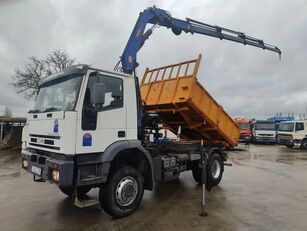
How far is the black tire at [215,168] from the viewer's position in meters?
8.59

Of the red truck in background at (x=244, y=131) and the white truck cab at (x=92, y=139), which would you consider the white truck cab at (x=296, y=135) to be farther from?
the white truck cab at (x=92, y=139)

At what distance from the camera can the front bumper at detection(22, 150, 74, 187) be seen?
198 inches

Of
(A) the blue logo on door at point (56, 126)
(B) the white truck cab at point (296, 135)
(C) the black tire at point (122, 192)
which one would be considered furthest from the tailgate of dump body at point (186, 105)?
(B) the white truck cab at point (296, 135)

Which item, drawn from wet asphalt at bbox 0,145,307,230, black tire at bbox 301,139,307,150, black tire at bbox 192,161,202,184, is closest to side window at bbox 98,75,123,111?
wet asphalt at bbox 0,145,307,230

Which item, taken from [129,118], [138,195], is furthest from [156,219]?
[129,118]

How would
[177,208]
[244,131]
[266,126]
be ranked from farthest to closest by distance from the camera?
[266,126] < [244,131] < [177,208]

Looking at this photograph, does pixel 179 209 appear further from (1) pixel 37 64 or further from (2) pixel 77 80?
(1) pixel 37 64

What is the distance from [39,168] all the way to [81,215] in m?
1.27

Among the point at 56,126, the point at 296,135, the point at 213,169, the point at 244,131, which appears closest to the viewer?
the point at 56,126

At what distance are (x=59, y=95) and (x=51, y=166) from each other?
1394mm

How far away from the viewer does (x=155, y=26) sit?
9188mm

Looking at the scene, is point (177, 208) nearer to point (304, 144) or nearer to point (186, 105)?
point (186, 105)

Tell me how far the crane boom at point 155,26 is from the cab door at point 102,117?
166cm

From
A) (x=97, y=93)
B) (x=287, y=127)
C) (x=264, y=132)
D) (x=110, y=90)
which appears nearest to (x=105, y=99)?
(x=110, y=90)
